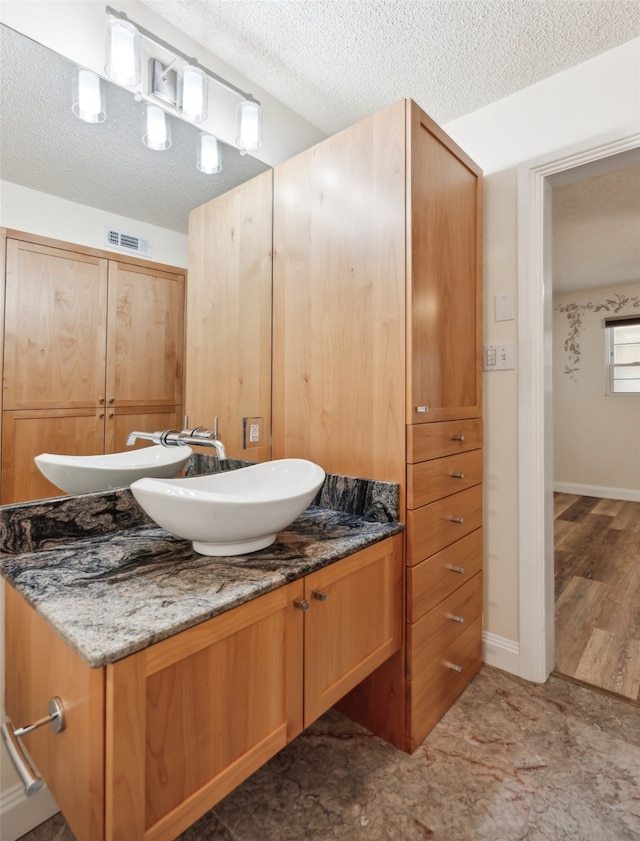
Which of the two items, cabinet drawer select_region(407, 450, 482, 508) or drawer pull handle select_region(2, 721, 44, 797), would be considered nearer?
drawer pull handle select_region(2, 721, 44, 797)

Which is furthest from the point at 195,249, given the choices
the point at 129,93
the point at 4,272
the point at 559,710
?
the point at 559,710

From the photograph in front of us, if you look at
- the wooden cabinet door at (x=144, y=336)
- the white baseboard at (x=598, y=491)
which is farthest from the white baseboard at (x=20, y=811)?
the white baseboard at (x=598, y=491)

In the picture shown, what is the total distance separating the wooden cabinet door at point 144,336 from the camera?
1162 mm

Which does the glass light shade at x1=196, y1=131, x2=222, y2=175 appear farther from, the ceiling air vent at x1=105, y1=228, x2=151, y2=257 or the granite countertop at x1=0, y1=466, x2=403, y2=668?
the granite countertop at x1=0, y1=466, x2=403, y2=668

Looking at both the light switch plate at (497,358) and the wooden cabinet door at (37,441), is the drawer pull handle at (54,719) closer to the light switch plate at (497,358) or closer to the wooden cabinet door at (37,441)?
the wooden cabinet door at (37,441)

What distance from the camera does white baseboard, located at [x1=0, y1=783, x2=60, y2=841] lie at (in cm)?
106

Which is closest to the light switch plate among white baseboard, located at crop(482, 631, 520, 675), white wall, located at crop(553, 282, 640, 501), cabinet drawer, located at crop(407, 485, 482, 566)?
cabinet drawer, located at crop(407, 485, 482, 566)

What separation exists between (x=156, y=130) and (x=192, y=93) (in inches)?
7.7

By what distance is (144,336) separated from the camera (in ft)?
4.11

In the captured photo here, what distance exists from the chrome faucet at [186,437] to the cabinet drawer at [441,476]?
2.09ft

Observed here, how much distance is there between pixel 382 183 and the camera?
138 centimetres

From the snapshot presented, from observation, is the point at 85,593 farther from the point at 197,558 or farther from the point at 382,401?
the point at 382,401

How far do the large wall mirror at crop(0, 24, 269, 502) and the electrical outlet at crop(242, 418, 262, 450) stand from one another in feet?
1.38

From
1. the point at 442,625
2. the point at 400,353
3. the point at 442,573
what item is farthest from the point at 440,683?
the point at 400,353
